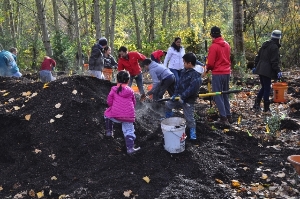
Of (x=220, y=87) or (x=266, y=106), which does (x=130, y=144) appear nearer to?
(x=220, y=87)

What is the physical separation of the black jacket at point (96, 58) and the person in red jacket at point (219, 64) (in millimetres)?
3126

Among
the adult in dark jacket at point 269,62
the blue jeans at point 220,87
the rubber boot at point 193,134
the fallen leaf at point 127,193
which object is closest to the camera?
the fallen leaf at point 127,193

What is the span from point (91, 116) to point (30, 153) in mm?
1199

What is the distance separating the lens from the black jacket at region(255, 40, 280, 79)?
7.91 metres

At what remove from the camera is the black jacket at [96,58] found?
898 cm

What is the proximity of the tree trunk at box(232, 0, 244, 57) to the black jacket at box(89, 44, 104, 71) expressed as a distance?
15.6 feet

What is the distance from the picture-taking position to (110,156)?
17.6 feet

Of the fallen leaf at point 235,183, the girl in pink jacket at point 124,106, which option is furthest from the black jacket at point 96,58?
the fallen leaf at point 235,183

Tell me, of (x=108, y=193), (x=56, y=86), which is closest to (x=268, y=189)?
(x=108, y=193)

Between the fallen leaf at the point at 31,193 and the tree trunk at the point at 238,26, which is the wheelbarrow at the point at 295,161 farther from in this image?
the tree trunk at the point at 238,26

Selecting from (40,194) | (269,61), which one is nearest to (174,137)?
(40,194)

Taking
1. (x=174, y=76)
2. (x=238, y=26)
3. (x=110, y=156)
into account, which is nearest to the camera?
(x=110, y=156)

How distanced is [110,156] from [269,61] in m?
4.61

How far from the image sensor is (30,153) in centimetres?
545
